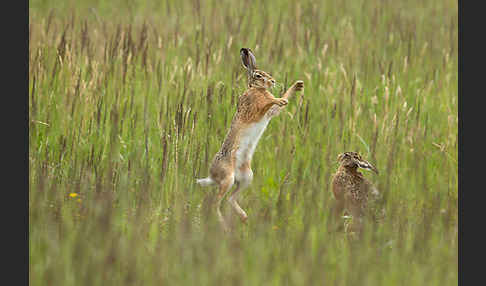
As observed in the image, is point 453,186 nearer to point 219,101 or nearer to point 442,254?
point 442,254

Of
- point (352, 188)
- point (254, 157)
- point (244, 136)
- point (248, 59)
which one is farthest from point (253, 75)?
point (254, 157)

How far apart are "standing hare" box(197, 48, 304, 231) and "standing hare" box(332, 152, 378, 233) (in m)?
0.82

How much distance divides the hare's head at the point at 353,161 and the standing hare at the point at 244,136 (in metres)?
0.79

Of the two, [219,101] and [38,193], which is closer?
[38,193]

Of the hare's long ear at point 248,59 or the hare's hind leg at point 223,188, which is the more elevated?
the hare's long ear at point 248,59

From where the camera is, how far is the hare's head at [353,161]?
5991mm

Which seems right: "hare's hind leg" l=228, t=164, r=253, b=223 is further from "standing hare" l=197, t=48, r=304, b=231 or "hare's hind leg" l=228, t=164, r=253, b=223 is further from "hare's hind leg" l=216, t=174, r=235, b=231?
"hare's hind leg" l=216, t=174, r=235, b=231

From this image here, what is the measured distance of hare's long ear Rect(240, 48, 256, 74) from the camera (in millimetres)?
5797

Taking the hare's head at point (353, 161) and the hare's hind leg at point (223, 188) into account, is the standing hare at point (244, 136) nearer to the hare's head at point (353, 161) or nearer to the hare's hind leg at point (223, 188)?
the hare's hind leg at point (223, 188)

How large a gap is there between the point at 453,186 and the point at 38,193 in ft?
12.3

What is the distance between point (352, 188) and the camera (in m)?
6.06

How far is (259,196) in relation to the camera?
635cm

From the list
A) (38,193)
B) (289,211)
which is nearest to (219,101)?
(289,211)

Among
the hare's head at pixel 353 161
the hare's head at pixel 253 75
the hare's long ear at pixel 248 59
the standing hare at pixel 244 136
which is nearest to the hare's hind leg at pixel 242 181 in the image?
the standing hare at pixel 244 136
